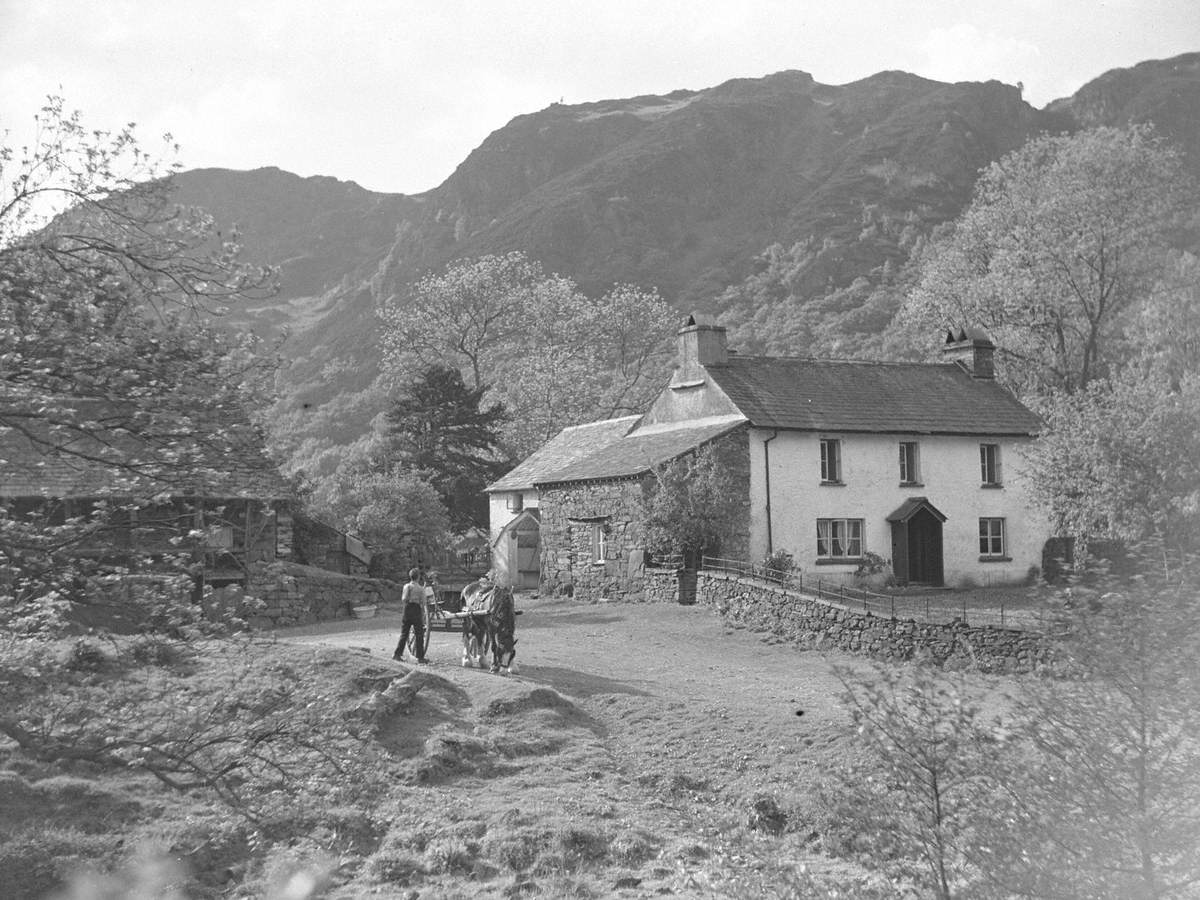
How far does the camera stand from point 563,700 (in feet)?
62.8

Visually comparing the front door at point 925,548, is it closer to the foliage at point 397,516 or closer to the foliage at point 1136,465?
the foliage at point 1136,465

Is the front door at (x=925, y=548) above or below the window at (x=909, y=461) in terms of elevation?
below

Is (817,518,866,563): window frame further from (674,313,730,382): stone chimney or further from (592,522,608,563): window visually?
(592,522,608,563): window

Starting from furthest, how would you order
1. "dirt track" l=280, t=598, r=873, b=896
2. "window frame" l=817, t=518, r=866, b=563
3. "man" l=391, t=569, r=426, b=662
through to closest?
"window frame" l=817, t=518, r=866, b=563, "man" l=391, t=569, r=426, b=662, "dirt track" l=280, t=598, r=873, b=896

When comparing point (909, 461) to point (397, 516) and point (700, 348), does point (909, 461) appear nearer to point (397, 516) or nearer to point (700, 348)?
point (700, 348)

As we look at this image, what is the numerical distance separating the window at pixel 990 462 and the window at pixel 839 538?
212 inches

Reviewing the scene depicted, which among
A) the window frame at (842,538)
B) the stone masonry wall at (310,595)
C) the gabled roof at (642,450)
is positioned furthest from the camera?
the window frame at (842,538)

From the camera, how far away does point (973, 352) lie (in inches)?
1638

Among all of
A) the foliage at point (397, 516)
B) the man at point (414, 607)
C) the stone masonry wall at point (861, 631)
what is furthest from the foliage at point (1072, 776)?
the foliage at point (397, 516)

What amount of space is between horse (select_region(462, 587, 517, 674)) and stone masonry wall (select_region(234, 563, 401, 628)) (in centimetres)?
1190

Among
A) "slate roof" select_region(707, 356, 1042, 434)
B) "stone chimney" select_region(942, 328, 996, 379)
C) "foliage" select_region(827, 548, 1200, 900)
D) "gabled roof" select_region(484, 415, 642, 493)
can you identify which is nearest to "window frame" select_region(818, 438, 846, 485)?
"slate roof" select_region(707, 356, 1042, 434)

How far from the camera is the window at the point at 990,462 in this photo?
38.1m

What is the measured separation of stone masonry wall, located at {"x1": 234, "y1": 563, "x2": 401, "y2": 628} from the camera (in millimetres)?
33656

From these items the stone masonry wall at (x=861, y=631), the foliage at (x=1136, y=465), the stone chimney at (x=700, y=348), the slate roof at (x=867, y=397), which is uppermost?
the stone chimney at (x=700, y=348)
